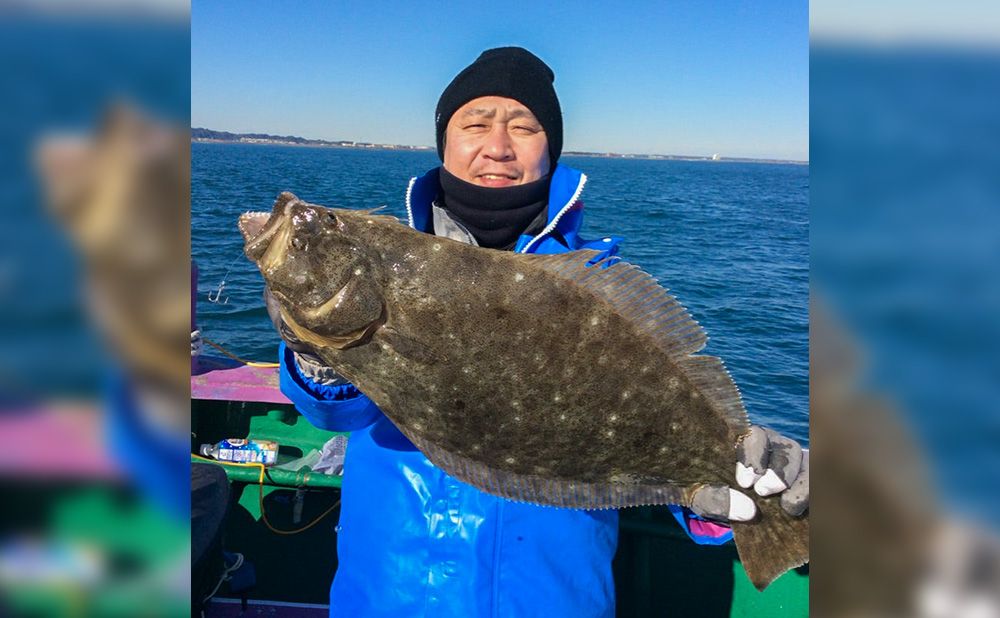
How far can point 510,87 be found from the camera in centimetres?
320

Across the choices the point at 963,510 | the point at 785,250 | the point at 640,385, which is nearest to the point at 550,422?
the point at 640,385

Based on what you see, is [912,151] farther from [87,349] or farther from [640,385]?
[640,385]

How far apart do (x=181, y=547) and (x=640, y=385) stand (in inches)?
58.8

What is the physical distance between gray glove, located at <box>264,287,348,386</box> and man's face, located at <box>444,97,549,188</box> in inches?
43.4

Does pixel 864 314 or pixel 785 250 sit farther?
pixel 785 250

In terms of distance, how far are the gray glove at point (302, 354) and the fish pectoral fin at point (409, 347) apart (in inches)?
10.1

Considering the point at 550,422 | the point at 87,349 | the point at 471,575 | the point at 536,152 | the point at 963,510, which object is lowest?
the point at 471,575

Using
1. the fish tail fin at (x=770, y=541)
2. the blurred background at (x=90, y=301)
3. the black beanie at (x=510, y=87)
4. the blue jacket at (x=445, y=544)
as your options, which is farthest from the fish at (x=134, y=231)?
the black beanie at (x=510, y=87)

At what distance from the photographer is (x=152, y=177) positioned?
836 mm

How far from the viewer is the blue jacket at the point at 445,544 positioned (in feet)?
8.58

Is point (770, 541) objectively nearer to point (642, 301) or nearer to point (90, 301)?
point (642, 301)

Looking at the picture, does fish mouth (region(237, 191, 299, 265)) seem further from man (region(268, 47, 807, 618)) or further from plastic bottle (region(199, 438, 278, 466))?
plastic bottle (region(199, 438, 278, 466))

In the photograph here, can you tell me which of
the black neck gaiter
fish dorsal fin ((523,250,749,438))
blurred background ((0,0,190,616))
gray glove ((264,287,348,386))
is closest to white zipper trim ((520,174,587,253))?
the black neck gaiter

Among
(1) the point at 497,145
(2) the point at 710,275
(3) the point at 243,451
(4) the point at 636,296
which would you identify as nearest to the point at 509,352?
(4) the point at 636,296
